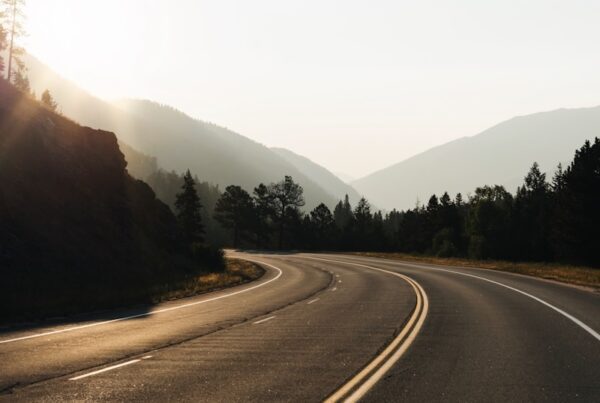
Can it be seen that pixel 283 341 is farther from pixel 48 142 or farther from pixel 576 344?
pixel 48 142

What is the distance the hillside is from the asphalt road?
6.10 m

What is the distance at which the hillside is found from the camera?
23.5 meters

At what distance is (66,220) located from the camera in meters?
29.8

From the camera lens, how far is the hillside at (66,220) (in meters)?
23.5

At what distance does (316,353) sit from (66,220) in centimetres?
2290

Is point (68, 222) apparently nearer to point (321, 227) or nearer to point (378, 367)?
point (378, 367)

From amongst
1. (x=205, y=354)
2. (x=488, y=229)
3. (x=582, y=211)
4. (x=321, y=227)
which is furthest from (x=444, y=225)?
(x=205, y=354)

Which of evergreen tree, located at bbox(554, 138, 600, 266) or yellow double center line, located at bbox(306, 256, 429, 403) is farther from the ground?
evergreen tree, located at bbox(554, 138, 600, 266)

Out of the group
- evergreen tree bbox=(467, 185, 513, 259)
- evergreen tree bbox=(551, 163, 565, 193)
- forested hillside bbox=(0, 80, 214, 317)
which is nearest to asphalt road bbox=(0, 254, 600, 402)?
forested hillside bbox=(0, 80, 214, 317)

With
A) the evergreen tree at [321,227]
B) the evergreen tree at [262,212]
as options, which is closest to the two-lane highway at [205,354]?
the evergreen tree at [262,212]

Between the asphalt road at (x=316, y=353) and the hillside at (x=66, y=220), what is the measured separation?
6.10 metres

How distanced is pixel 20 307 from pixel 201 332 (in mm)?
7901

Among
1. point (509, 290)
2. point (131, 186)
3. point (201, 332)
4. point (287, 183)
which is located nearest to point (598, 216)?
point (509, 290)

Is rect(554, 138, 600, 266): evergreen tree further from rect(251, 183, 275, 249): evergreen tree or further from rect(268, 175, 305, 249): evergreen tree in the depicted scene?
rect(251, 183, 275, 249): evergreen tree
